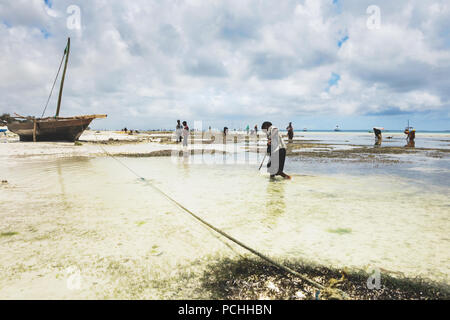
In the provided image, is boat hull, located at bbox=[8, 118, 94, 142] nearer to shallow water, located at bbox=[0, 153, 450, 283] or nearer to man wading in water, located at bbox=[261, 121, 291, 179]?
shallow water, located at bbox=[0, 153, 450, 283]

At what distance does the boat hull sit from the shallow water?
16936mm

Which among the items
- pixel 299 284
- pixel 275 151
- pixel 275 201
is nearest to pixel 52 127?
pixel 275 151

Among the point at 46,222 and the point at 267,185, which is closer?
the point at 46,222

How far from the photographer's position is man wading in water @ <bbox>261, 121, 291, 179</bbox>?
25.1 ft

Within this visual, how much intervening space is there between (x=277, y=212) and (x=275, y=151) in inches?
147

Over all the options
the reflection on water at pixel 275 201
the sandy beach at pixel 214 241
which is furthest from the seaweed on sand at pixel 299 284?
the reflection on water at pixel 275 201

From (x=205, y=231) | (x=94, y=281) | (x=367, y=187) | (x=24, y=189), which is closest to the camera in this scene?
(x=94, y=281)

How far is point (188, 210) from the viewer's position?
4.33 m

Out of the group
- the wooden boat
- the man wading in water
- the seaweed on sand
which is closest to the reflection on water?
the man wading in water

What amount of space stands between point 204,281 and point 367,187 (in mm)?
5675

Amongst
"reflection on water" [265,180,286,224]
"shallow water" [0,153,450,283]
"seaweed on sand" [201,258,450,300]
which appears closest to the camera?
"seaweed on sand" [201,258,450,300]
